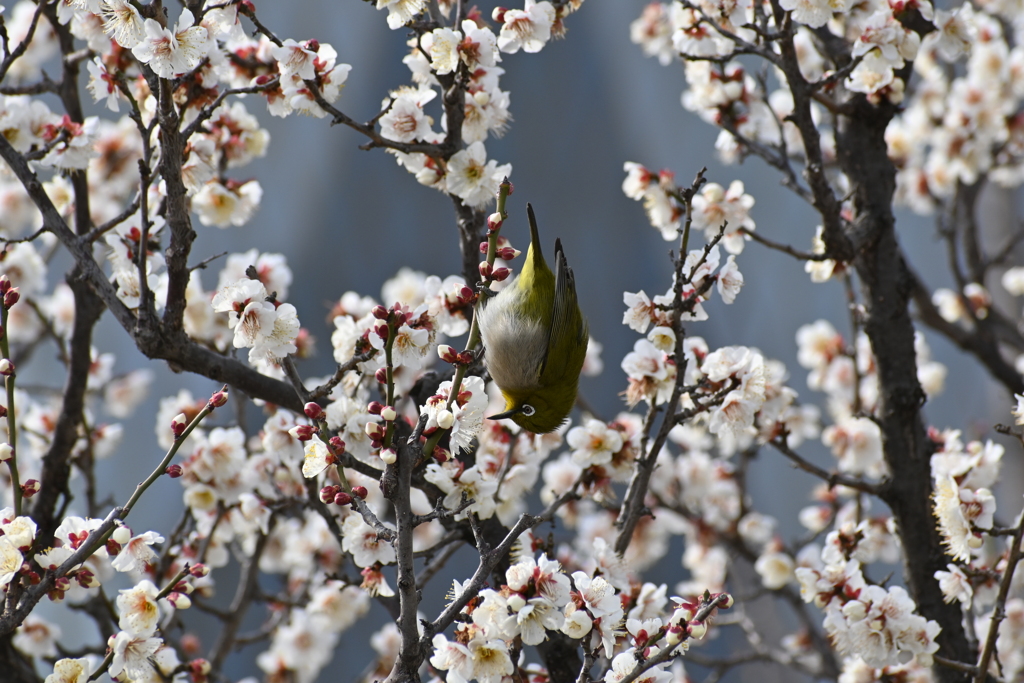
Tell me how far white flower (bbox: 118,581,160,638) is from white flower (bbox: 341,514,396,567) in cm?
50

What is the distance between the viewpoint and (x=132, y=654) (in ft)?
6.87

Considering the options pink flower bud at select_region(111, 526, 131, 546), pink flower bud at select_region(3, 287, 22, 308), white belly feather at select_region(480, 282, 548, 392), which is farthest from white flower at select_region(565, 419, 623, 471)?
pink flower bud at select_region(3, 287, 22, 308)

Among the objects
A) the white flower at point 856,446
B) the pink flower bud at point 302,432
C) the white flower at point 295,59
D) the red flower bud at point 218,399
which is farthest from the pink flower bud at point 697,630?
the white flower at point 856,446

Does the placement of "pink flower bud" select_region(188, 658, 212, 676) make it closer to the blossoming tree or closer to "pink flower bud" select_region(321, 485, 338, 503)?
the blossoming tree

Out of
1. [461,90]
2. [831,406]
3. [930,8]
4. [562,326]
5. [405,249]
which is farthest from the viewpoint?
[405,249]

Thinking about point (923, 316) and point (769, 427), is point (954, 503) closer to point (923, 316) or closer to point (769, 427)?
point (769, 427)

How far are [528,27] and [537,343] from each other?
1.07 meters

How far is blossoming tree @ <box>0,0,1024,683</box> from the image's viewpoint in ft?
6.32

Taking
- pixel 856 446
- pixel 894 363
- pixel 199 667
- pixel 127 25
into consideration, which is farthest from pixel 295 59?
pixel 856 446

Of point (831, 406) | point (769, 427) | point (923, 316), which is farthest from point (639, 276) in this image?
point (769, 427)

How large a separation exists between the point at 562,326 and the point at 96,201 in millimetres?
2724

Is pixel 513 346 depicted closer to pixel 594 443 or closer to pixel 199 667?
pixel 594 443

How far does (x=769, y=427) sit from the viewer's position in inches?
119

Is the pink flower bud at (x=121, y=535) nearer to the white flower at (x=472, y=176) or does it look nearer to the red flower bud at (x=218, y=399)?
the red flower bud at (x=218, y=399)
